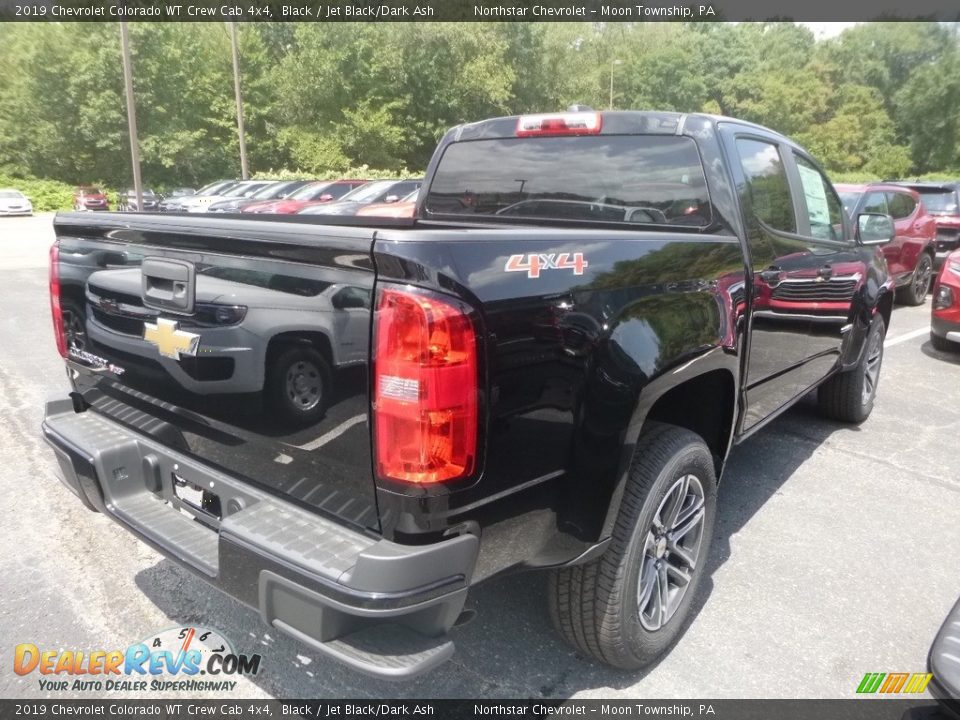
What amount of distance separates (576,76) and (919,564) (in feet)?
159

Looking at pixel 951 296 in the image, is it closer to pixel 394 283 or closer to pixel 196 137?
pixel 394 283

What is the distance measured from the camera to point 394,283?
1.63 m

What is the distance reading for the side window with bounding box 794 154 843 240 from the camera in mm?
3846

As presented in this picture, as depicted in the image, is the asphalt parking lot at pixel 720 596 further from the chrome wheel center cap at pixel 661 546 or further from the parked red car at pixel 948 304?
the parked red car at pixel 948 304

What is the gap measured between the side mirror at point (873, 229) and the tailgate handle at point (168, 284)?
407 cm

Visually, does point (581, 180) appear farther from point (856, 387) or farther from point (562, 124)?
point (856, 387)

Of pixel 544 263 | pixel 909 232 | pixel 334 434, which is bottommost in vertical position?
pixel 909 232

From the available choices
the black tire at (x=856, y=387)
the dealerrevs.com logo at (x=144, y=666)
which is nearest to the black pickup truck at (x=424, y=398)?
the dealerrevs.com logo at (x=144, y=666)

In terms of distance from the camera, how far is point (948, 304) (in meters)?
6.95

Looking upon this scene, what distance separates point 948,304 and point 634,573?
640cm

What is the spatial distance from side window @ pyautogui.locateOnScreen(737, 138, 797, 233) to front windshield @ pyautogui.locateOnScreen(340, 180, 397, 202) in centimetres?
1353

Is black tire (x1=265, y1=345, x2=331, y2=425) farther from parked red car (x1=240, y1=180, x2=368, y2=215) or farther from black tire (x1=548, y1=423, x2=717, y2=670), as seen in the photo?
parked red car (x1=240, y1=180, x2=368, y2=215)

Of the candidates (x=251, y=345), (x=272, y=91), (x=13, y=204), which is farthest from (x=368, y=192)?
(x=272, y=91)

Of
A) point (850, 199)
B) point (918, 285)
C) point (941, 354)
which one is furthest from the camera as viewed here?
point (918, 285)
